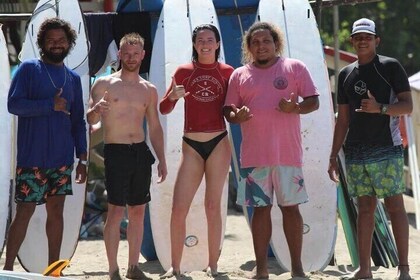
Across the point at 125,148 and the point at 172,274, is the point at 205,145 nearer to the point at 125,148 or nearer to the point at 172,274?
the point at 125,148

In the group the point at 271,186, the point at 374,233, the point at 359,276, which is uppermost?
the point at 271,186

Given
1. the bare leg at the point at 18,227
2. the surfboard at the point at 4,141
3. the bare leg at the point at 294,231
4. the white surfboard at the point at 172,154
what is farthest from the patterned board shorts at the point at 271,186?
the surfboard at the point at 4,141

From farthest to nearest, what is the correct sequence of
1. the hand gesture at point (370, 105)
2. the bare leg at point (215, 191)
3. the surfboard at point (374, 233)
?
the surfboard at point (374, 233), the bare leg at point (215, 191), the hand gesture at point (370, 105)

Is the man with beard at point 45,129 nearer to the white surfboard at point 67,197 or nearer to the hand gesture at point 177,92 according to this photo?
the hand gesture at point 177,92

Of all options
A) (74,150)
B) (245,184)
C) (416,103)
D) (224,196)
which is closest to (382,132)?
(245,184)

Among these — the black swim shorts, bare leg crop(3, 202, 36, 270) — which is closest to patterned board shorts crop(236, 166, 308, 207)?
the black swim shorts

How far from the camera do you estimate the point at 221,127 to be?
687cm

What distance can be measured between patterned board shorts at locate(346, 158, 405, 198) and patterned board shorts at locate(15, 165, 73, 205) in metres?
1.78

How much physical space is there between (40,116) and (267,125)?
138 centimetres

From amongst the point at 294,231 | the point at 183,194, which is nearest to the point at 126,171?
the point at 183,194

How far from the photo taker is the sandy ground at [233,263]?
7.24 m

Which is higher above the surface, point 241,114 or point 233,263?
point 241,114

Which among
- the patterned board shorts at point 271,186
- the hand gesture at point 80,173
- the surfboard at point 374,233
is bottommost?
the surfboard at point 374,233

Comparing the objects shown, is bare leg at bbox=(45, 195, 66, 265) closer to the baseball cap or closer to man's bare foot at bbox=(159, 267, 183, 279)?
man's bare foot at bbox=(159, 267, 183, 279)
